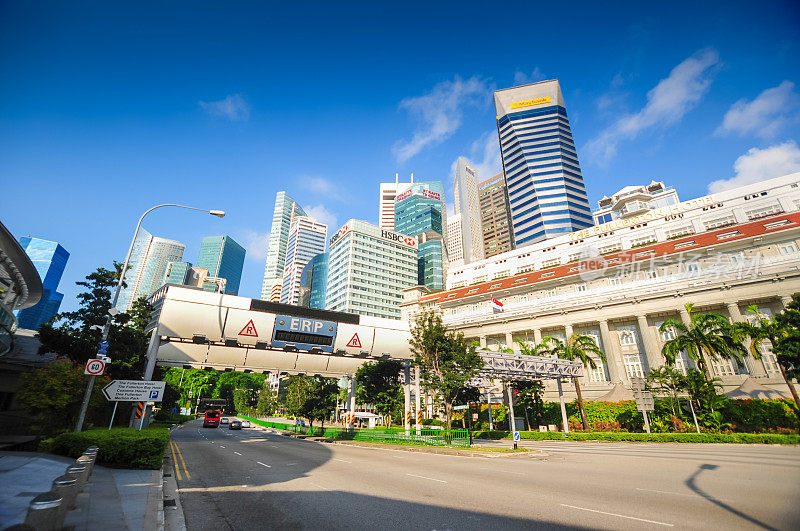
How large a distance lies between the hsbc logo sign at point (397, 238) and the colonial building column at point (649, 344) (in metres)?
113

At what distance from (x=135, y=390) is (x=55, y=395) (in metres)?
4.87

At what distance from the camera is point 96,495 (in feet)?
29.1

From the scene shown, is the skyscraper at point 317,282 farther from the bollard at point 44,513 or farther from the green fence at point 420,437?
the bollard at point 44,513

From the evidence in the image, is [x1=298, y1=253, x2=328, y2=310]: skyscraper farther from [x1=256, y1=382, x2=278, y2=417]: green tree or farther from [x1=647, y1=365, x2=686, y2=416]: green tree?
[x1=647, y1=365, x2=686, y2=416]: green tree

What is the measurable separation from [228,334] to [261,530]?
2309 cm

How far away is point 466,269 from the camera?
100688 millimetres

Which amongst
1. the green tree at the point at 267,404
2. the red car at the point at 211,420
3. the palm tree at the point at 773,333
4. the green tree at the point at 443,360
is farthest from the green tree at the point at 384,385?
the green tree at the point at 267,404

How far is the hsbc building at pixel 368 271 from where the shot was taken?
435ft

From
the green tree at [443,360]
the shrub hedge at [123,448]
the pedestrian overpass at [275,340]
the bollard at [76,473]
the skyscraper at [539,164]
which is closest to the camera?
the bollard at [76,473]

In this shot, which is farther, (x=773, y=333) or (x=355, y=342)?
(x=355, y=342)

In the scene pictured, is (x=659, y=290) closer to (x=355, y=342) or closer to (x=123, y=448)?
(x=355, y=342)

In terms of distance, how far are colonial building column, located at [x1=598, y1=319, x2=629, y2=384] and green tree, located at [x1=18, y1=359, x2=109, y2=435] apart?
164ft

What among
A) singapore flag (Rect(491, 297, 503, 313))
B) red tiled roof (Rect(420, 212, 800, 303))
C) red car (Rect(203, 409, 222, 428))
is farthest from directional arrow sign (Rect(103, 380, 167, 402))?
red tiled roof (Rect(420, 212, 800, 303))

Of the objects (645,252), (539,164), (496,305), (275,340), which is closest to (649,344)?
(645,252)
